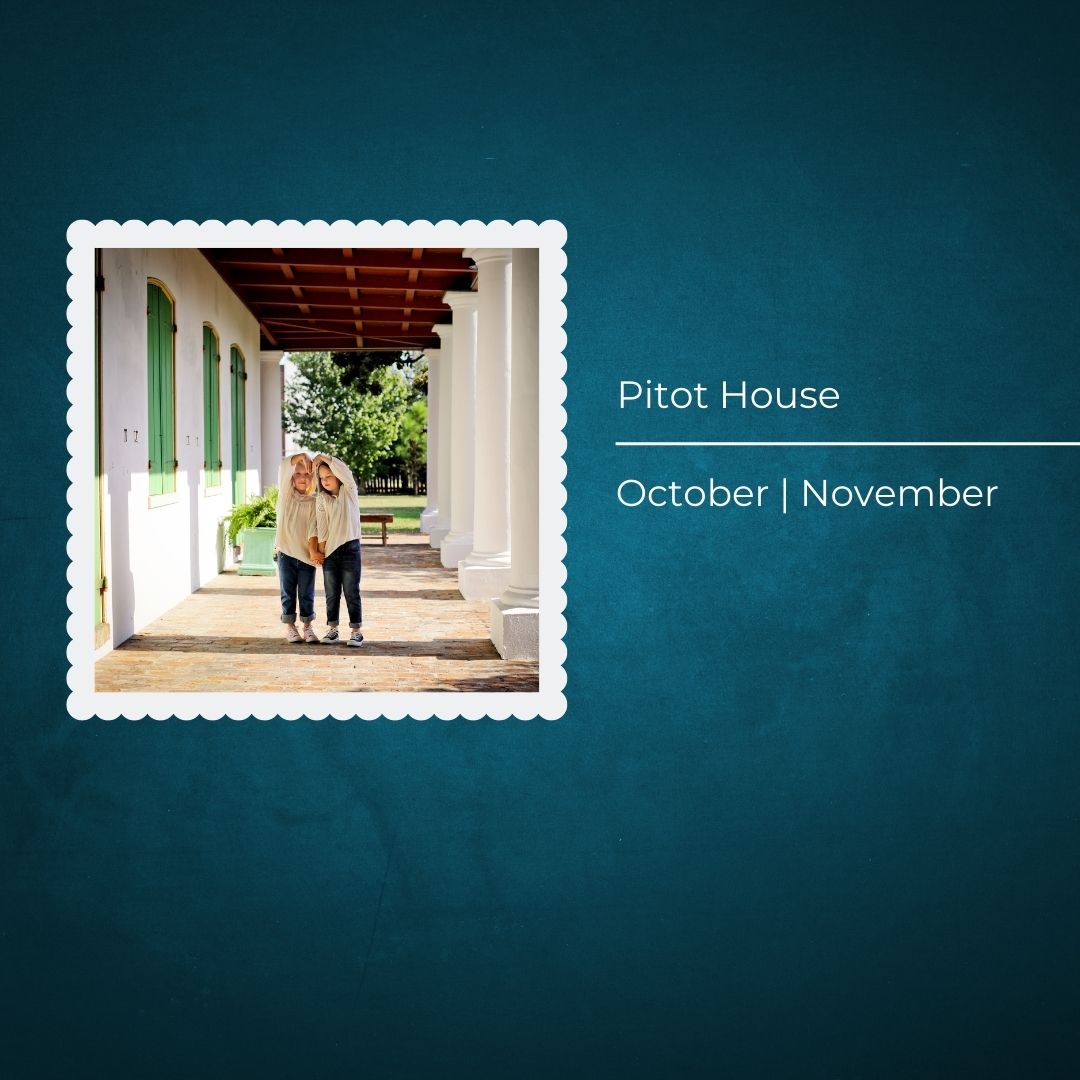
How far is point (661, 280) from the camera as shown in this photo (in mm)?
3334

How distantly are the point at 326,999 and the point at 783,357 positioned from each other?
1.98 m

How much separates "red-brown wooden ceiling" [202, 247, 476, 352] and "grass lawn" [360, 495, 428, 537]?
3.67 metres

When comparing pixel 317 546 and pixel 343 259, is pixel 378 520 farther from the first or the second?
pixel 317 546

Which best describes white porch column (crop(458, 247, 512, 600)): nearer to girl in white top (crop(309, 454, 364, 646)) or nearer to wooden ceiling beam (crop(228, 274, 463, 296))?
wooden ceiling beam (crop(228, 274, 463, 296))

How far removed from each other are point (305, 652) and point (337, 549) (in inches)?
Result: 37.2

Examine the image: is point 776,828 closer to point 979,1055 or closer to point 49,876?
point 979,1055

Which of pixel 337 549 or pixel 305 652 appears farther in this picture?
pixel 337 549

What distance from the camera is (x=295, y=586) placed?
33.8 ft

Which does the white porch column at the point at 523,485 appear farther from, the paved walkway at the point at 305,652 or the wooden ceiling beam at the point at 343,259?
the wooden ceiling beam at the point at 343,259

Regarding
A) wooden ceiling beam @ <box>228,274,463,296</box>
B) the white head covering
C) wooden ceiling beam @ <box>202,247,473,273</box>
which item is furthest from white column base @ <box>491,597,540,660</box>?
wooden ceiling beam @ <box>228,274,463,296</box>

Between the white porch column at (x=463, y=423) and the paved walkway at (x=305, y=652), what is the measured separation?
3084 millimetres

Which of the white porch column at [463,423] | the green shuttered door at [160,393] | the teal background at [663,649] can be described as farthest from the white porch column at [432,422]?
the teal background at [663,649]

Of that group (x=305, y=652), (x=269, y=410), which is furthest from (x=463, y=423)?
(x=305, y=652)

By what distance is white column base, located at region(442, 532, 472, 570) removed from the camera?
16078 millimetres
